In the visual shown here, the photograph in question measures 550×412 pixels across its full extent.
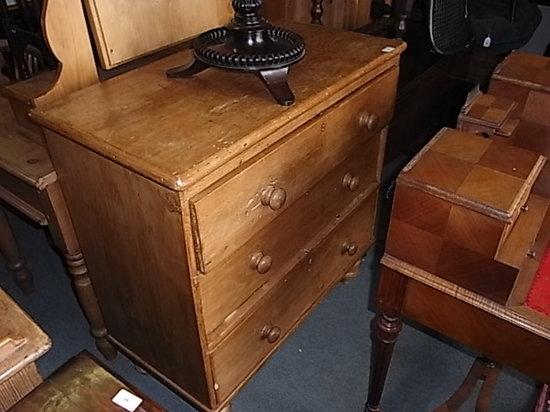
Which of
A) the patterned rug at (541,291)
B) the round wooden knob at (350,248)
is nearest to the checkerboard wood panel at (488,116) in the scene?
the patterned rug at (541,291)

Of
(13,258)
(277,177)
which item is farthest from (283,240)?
(13,258)

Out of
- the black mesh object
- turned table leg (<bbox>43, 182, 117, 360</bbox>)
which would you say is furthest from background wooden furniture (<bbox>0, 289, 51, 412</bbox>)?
the black mesh object

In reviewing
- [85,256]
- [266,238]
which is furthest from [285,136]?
[85,256]

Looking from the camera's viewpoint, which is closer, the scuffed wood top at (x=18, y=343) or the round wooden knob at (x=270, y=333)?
the scuffed wood top at (x=18, y=343)

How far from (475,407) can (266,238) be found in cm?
75

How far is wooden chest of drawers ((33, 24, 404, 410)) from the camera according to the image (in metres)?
0.97

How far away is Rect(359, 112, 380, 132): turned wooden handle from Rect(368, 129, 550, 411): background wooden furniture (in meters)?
0.37

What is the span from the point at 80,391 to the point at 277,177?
538mm

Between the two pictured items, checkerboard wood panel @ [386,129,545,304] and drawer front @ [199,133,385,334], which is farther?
drawer front @ [199,133,385,334]

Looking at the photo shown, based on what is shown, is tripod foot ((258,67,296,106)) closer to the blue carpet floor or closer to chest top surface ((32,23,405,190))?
chest top surface ((32,23,405,190))

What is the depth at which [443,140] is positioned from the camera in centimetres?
99

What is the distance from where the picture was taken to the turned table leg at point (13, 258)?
169 centimetres

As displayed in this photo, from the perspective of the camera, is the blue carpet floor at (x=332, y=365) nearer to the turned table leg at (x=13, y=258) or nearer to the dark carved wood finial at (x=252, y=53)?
the turned table leg at (x=13, y=258)

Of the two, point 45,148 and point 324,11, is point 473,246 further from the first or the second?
point 324,11
